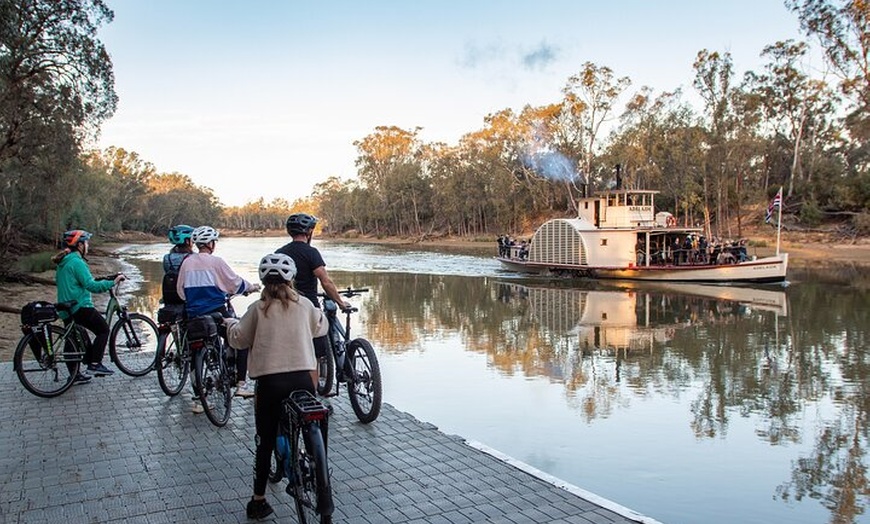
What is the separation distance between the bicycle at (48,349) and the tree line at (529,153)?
14573 mm

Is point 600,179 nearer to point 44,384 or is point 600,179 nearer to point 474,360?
point 474,360

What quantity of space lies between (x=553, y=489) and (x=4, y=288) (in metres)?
19.7

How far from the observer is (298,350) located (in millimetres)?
3912

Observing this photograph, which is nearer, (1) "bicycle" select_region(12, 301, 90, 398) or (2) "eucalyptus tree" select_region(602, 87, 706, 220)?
(1) "bicycle" select_region(12, 301, 90, 398)

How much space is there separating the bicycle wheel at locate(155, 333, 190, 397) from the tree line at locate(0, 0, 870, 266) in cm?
1545

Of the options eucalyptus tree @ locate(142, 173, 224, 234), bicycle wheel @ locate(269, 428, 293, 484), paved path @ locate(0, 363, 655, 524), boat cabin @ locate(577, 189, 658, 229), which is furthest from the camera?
eucalyptus tree @ locate(142, 173, 224, 234)

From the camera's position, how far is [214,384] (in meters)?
6.18

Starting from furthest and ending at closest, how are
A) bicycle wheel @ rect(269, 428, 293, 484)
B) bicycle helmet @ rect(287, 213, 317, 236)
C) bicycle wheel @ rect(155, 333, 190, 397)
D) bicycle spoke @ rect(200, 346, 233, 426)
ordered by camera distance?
bicycle wheel @ rect(155, 333, 190, 397) → bicycle spoke @ rect(200, 346, 233, 426) → bicycle helmet @ rect(287, 213, 317, 236) → bicycle wheel @ rect(269, 428, 293, 484)

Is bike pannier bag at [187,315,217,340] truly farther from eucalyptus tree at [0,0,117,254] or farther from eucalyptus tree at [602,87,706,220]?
eucalyptus tree at [602,87,706,220]

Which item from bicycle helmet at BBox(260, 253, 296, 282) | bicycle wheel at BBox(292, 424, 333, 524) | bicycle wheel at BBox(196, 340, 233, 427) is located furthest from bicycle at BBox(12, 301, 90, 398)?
bicycle wheel at BBox(292, 424, 333, 524)

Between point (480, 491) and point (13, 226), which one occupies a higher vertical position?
point (13, 226)

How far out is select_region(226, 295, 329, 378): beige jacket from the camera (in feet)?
12.7

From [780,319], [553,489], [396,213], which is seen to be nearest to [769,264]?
[780,319]

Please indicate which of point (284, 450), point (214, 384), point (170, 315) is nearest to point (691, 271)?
point (170, 315)
